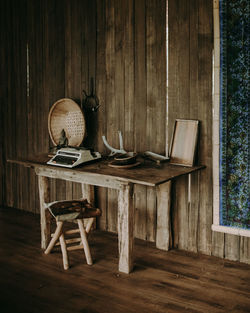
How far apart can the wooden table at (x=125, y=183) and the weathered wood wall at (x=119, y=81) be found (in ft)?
0.51

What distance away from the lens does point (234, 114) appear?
370cm

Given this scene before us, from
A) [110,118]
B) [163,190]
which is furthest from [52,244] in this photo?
[110,118]

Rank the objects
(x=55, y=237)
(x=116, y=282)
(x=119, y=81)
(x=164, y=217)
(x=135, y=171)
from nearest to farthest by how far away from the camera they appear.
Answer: (x=116, y=282) → (x=135, y=171) → (x=55, y=237) → (x=164, y=217) → (x=119, y=81)

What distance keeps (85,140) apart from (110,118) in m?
0.41

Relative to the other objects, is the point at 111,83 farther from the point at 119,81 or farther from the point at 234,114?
the point at 234,114

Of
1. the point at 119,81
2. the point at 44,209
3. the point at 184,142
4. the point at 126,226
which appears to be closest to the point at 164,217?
the point at 126,226

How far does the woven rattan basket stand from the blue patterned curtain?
1.53 meters

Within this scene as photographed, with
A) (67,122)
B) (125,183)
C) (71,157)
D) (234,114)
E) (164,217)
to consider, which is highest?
(234,114)

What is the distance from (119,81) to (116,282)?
6.61 feet

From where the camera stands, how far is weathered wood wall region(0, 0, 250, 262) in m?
3.93

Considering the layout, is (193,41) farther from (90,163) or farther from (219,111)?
(90,163)

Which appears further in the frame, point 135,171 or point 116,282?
point 135,171

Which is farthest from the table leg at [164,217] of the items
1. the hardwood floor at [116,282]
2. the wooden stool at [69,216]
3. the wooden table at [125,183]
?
the wooden stool at [69,216]

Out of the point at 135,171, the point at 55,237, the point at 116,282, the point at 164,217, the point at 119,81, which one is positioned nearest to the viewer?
the point at 116,282
